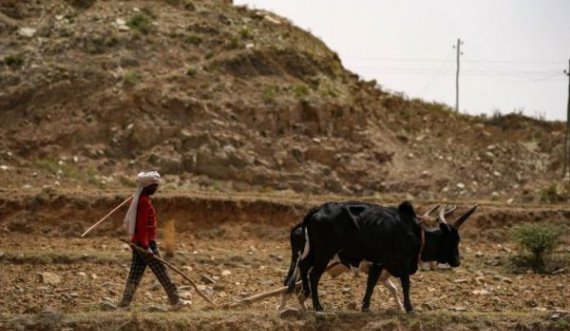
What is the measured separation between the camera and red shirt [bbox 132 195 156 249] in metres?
13.7

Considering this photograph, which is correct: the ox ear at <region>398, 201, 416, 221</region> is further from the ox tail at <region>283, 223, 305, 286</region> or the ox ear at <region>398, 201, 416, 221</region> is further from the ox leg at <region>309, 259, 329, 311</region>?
the ox tail at <region>283, 223, 305, 286</region>

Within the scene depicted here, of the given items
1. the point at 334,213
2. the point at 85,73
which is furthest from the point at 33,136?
the point at 334,213

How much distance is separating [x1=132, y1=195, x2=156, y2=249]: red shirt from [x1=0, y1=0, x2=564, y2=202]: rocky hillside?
12971 millimetres

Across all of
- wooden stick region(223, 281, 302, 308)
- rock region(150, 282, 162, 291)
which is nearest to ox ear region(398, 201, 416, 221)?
wooden stick region(223, 281, 302, 308)

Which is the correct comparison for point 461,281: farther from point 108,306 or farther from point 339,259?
point 108,306

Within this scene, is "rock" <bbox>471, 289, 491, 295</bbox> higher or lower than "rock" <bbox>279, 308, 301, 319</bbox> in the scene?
lower

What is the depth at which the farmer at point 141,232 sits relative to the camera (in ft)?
44.9

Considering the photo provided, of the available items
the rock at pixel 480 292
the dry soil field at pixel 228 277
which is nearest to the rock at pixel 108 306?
the dry soil field at pixel 228 277

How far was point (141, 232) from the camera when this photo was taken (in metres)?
13.7

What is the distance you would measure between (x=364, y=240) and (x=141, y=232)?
2853 mm

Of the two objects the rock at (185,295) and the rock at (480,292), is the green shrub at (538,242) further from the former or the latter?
the rock at (185,295)

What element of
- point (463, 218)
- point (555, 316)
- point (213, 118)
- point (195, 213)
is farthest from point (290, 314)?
point (213, 118)

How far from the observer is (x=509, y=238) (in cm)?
2428

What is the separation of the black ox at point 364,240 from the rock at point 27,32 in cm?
2252
